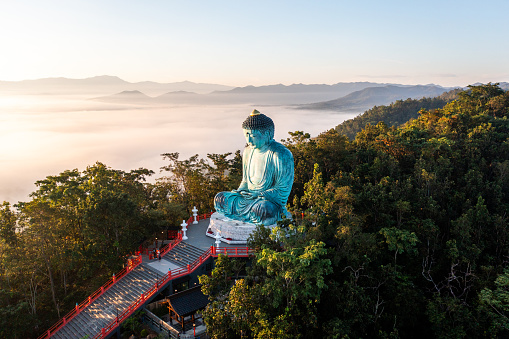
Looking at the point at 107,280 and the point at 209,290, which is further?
the point at 107,280

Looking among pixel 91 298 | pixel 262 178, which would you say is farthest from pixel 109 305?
pixel 262 178

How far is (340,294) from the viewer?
10.6 meters

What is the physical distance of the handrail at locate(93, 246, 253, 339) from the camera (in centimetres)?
1176

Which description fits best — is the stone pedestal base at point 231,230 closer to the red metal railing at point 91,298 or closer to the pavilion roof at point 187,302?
the pavilion roof at point 187,302

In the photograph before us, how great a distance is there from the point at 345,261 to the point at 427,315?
125 inches

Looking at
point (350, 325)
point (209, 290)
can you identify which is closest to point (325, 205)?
point (350, 325)

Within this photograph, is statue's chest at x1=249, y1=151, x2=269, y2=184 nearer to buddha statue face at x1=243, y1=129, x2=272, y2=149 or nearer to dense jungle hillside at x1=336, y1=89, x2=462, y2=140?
buddha statue face at x1=243, y1=129, x2=272, y2=149

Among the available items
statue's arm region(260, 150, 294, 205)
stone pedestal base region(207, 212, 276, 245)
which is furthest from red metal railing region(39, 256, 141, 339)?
statue's arm region(260, 150, 294, 205)

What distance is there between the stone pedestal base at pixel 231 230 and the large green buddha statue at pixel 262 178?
299mm

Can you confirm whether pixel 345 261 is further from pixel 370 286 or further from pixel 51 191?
pixel 51 191

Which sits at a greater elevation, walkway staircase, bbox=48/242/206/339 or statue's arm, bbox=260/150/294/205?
statue's arm, bbox=260/150/294/205

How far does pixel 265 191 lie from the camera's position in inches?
587

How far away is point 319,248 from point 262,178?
6.34 m

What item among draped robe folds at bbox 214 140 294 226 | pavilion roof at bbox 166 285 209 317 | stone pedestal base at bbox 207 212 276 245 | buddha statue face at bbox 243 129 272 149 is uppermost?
buddha statue face at bbox 243 129 272 149
